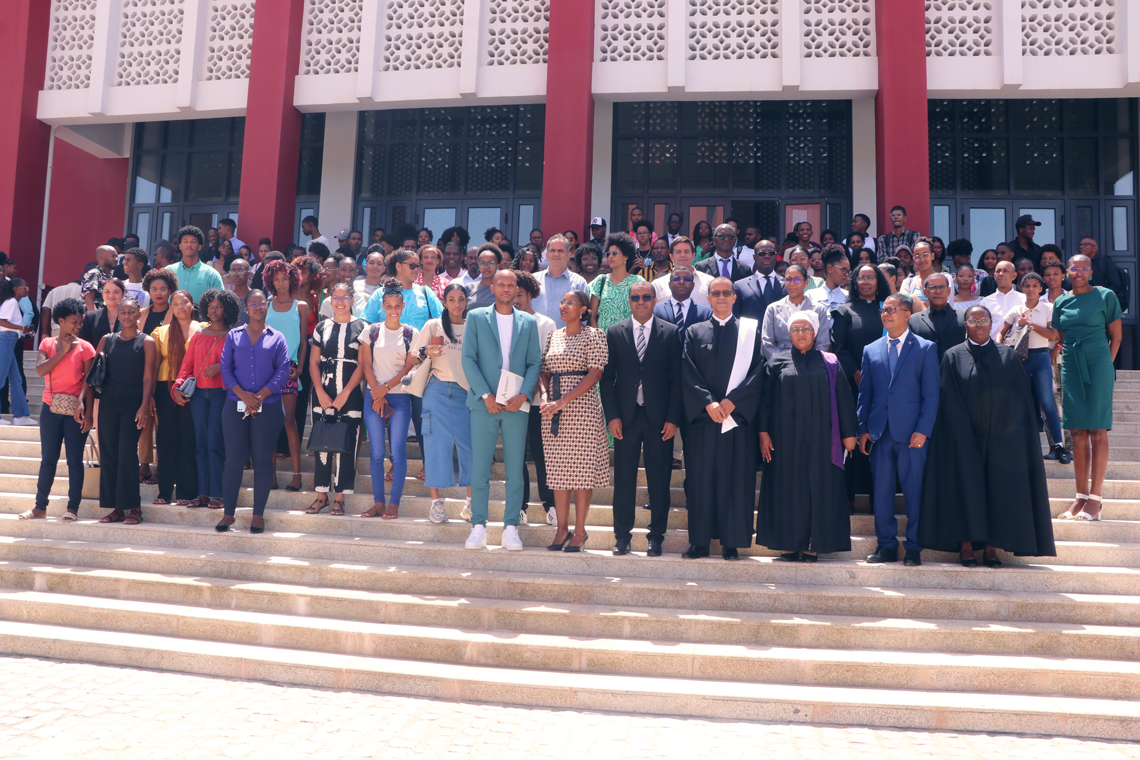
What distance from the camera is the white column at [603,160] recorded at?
13297 millimetres

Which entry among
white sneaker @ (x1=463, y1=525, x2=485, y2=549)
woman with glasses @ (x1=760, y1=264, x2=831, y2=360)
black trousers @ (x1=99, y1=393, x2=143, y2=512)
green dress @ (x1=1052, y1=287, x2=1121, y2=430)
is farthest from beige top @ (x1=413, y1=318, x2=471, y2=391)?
green dress @ (x1=1052, y1=287, x2=1121, y2=430)

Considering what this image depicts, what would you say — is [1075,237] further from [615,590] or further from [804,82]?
[615,590]

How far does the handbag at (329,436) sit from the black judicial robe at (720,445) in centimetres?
279

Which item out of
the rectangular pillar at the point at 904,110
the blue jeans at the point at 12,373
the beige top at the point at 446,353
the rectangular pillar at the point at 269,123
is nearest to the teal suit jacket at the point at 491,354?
the beige top at the point at 446,353

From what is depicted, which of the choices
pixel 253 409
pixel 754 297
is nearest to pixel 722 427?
pixel 754 297

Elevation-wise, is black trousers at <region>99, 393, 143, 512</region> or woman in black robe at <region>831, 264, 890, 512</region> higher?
woman in black robe at <region>831, 264, 890, 512</region>

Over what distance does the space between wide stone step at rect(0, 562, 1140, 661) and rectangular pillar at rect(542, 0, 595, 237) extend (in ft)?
24.1

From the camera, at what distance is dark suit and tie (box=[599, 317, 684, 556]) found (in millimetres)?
5660

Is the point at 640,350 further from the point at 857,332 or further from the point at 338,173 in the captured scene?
the point at 338,173

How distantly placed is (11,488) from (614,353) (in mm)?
5892

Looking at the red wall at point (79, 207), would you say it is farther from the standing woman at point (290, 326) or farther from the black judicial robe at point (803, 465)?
the black judicial robe at point (803, 465)

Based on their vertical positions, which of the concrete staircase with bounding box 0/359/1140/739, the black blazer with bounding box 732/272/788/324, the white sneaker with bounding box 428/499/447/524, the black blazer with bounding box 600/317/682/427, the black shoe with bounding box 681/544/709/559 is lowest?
the concrete staircase with bounding box 0/359/1140/739

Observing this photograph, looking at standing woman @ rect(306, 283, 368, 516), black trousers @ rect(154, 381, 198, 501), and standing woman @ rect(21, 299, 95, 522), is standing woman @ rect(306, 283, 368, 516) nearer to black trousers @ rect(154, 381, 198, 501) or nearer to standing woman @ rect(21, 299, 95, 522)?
black trousers @ rect(154, 381, 198, 501)

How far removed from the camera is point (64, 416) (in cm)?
661
